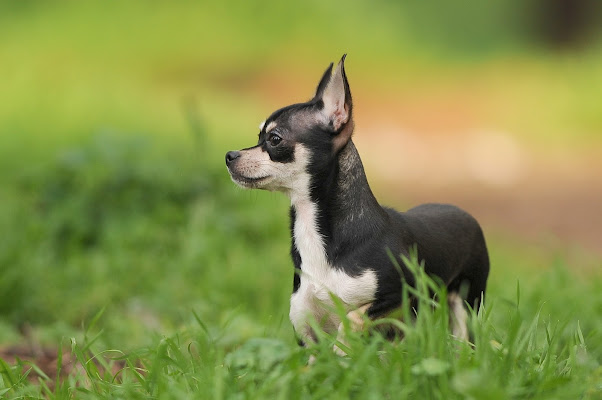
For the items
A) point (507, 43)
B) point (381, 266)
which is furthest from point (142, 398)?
point (507, 43)

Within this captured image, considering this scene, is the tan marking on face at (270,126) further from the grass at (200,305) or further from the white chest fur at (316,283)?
the grass at (200,305)

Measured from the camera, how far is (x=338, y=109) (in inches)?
124

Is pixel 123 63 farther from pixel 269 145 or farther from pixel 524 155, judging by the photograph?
pixel 269 145

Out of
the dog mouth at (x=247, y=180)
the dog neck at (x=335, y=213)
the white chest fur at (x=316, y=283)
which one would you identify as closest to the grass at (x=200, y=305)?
the white chest fur at (x=316, y=283)

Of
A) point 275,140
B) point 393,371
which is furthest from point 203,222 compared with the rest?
point 393,371

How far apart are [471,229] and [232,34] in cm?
1117

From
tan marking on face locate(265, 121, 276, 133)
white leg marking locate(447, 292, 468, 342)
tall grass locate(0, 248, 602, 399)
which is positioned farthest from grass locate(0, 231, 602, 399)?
tan marking on face locate(265, 121, 276, 133)

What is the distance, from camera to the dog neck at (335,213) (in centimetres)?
308

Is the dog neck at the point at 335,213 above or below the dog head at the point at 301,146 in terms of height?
below

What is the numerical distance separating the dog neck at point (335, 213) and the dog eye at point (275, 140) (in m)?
0.16

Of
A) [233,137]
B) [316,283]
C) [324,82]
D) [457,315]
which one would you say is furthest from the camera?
[233,137]

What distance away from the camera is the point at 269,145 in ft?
10.4

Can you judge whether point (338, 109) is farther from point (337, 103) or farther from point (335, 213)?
point (335, 213)

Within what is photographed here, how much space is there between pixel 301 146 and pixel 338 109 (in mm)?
182
